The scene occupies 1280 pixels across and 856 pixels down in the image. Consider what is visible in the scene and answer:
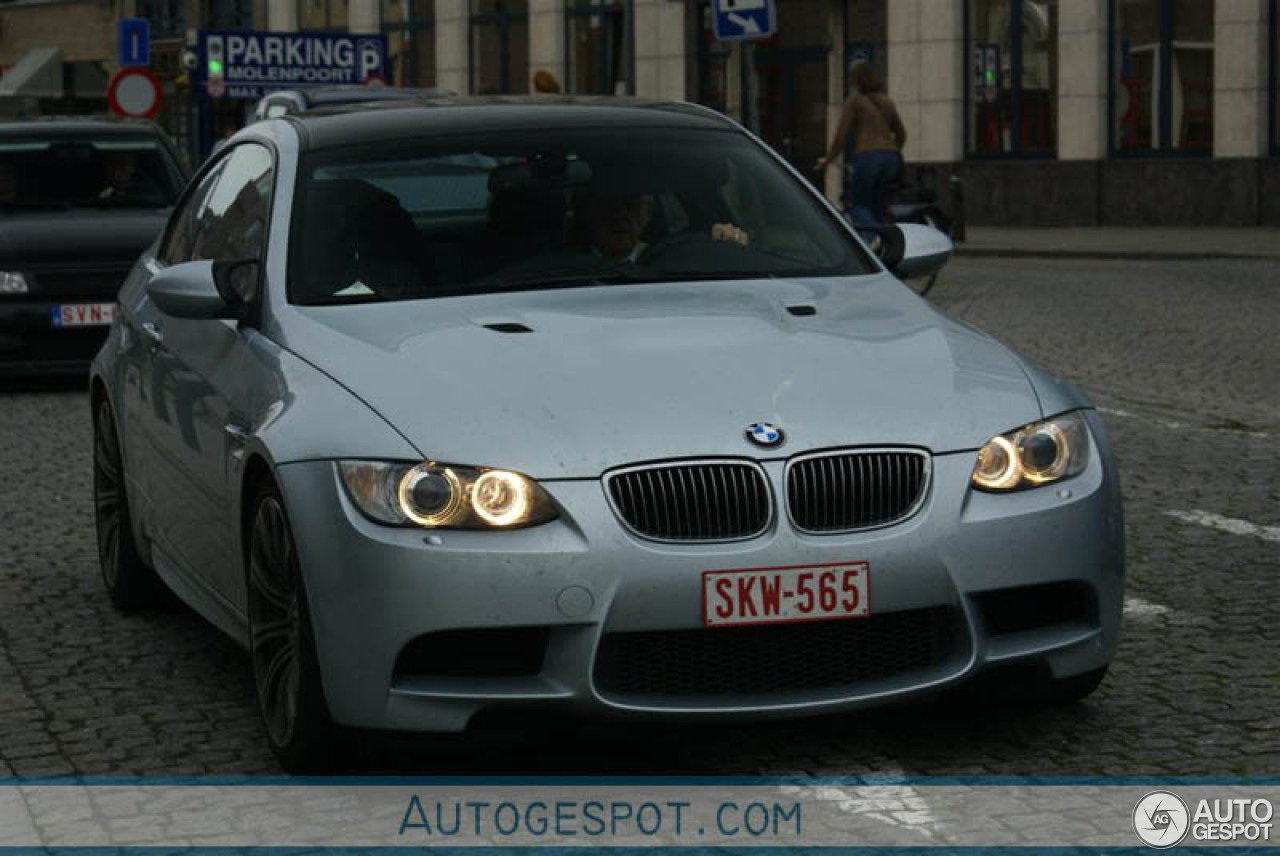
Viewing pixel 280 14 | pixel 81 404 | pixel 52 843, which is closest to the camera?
pixel 52 843

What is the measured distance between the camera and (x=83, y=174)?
54.6 feet

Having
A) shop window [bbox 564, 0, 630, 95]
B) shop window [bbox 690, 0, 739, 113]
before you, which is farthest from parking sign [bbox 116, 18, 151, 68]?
shop window [bbox 564, 0, 630, 95]

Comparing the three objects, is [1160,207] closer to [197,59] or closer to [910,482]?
[197,59]

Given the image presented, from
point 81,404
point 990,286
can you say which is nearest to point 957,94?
point 990,286

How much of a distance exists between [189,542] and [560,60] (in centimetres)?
3887

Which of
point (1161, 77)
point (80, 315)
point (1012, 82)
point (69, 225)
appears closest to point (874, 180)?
point (69, 225)

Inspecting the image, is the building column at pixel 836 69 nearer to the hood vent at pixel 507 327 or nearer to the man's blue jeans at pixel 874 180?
the man's blue jeans at pixel 874 180

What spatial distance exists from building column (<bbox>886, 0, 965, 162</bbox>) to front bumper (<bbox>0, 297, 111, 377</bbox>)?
74.2ft

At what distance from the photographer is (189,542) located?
698cm

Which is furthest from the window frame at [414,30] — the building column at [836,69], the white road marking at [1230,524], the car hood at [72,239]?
the white road marking at [1230,524]

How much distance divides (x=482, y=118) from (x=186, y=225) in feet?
4.31

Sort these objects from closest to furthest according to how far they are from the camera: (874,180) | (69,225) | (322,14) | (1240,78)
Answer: (69,225) → (874,180) → (1240,78) → (322,14)

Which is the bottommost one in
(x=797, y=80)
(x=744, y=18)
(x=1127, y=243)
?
(x=1127, y=243)

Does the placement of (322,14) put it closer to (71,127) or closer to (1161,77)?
(1161,77)
